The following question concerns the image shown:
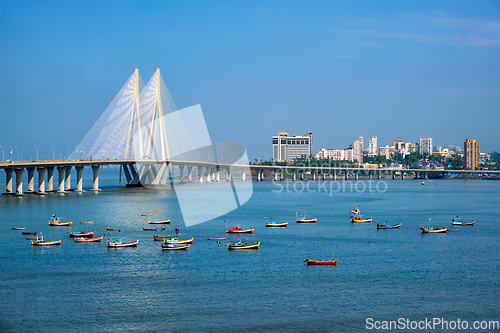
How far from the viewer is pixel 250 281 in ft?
116

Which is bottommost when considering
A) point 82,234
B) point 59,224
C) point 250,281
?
point 250,281

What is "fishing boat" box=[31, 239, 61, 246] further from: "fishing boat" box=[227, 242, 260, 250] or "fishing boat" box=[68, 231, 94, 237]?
"fishing boat" box=[227, 242, 260, 250]

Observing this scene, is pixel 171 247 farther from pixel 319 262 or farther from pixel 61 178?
pixel 61 178

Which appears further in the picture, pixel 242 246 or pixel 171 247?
pixel 242 246

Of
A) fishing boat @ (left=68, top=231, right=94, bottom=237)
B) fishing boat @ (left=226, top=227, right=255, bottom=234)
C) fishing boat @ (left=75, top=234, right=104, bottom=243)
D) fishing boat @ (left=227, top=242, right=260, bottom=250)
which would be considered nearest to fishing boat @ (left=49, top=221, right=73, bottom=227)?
fishing boat @ (left=68, top=231, right=94, bottom=237)

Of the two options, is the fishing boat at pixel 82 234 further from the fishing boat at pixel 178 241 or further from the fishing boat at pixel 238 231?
the fishing boat at pixel 238 231

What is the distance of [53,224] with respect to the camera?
58531mm

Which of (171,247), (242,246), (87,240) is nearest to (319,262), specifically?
(242,246)

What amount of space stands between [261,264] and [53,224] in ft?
92.8

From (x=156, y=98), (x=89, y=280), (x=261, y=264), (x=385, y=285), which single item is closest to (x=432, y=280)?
(x=385, y=285)

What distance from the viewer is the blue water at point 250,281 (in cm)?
2825

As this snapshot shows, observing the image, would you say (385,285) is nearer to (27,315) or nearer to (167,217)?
(27,315)

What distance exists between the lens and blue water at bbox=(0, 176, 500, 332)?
28250mm

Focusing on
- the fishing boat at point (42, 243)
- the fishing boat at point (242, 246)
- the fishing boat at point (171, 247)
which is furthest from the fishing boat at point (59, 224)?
the fishing boat at point (242, 246)
